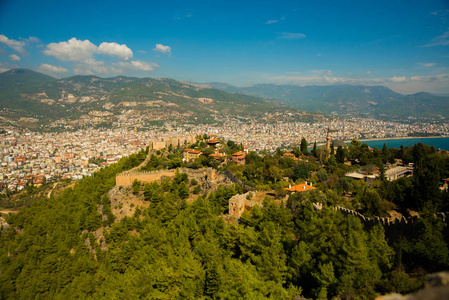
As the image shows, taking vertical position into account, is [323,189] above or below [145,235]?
above

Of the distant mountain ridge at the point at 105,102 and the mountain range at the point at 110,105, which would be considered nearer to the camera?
the mountain range at the point at 110,105

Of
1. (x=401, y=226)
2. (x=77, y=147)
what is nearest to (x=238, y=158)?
(x=401, y=226)

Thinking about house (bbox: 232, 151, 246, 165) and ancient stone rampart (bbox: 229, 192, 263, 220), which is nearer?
ancient stone rampart (bbox: 229, 192, 263, 220)

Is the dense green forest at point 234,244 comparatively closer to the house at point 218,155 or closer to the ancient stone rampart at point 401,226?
the ancient stone rampart at point 401,226

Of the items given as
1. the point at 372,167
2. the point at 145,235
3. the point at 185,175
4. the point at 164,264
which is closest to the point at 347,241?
the point at 164,264

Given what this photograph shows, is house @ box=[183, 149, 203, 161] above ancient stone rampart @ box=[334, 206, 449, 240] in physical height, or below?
below

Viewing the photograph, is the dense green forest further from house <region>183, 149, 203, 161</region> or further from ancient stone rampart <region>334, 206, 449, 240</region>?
house <region>183, 149, 203, 161</region>

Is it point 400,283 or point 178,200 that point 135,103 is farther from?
point 400,283

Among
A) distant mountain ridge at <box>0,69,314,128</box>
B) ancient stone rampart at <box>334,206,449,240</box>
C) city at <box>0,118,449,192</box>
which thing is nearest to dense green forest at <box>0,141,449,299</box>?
ancient stone rampart at <box>334,206,449,240</box>

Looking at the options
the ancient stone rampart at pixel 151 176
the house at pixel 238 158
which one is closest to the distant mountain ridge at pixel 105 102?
the house at pixel 238 158
